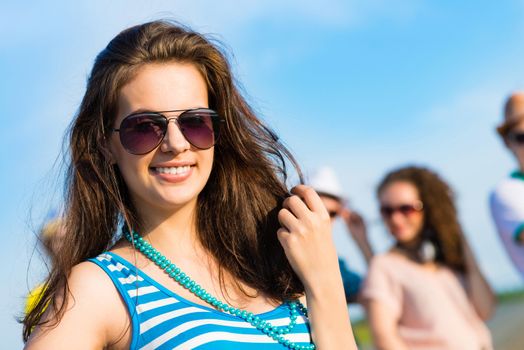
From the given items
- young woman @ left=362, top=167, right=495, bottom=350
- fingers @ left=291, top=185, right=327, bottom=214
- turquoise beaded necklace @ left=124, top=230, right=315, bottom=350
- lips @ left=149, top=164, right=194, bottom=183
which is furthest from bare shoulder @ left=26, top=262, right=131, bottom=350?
young woman @ left=362, top=167, right=495, bottom=350

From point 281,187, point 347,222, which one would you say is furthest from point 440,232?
point 281,187

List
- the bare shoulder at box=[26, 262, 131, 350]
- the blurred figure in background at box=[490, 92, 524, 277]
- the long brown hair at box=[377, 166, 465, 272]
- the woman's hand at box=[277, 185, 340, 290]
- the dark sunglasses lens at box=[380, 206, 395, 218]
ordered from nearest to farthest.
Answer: the bare shoulder at box=[26, 262, 131, 350], the woman's hand at box=[277, 185, 340, 290], the blurred figure in background at box=[490, 92, 524, 277], the long brown hair at box=[377, 166, 465, 272], the dark sunglasses lens at box=[380, 206, 395, 218]

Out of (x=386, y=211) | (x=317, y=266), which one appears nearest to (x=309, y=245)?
(x=317, y=266)

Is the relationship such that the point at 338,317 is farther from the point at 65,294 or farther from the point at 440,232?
the point at 440,232

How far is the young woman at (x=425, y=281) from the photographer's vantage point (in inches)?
199

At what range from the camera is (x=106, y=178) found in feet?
8.41

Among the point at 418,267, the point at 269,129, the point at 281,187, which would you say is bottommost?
the point at 418,267

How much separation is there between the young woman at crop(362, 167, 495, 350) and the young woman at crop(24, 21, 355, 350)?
2.50 metres

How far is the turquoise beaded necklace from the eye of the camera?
2.47 m

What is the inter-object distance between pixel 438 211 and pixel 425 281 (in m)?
0.56

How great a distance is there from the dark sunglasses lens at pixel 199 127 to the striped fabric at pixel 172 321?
15.5 inches

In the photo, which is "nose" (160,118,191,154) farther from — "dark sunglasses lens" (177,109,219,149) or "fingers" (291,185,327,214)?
"fingers" (291,185,327,214)

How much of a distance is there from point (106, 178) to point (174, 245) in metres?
0.28

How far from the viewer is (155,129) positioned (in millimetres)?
2443
